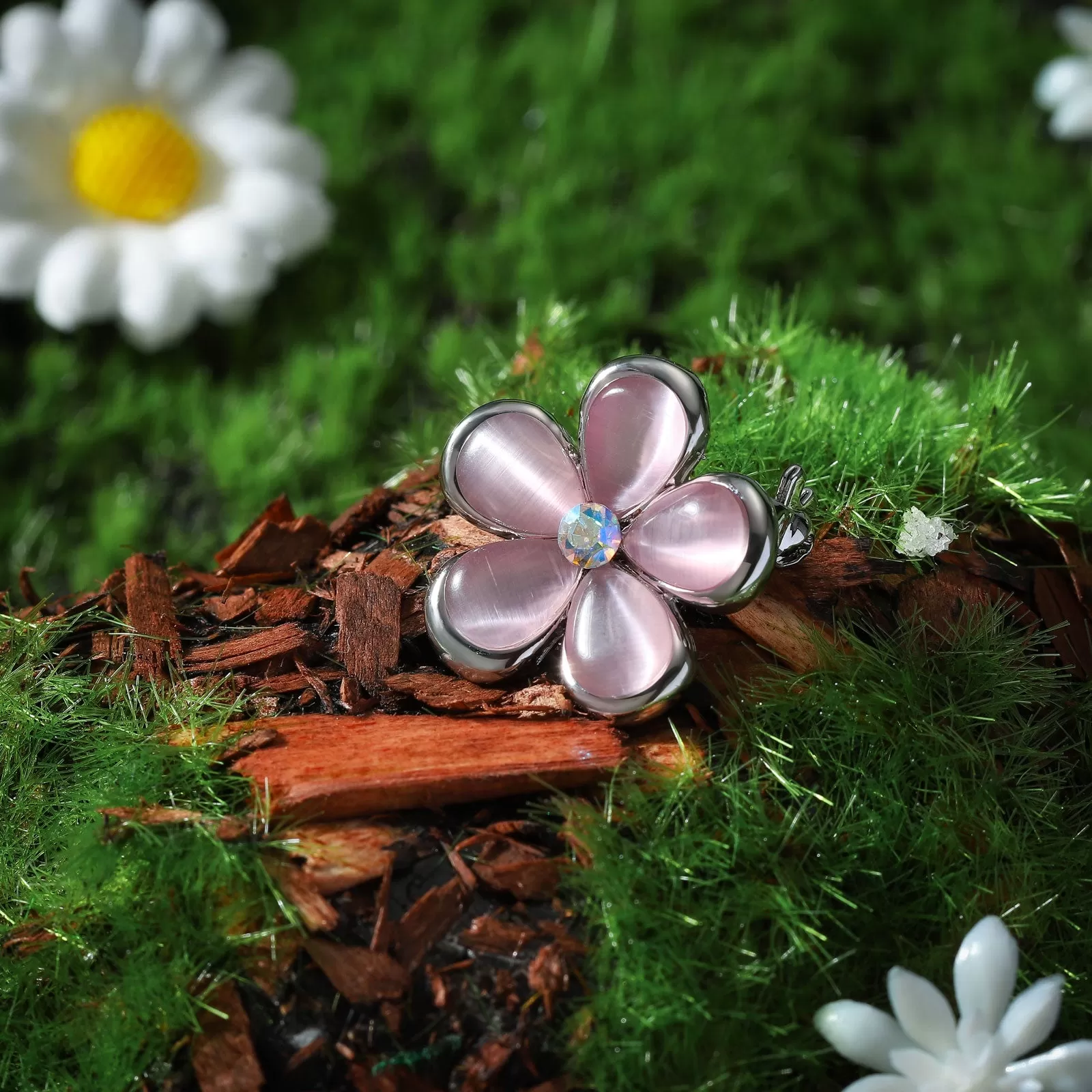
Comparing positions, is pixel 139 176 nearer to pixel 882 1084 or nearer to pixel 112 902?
pixel 112 902

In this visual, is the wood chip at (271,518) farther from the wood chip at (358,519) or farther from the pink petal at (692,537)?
the pink petal at (692,537)

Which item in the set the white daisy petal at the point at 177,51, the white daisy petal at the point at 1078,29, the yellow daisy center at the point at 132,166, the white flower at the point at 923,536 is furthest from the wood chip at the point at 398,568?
the white daisy petal at the point at 1078,29

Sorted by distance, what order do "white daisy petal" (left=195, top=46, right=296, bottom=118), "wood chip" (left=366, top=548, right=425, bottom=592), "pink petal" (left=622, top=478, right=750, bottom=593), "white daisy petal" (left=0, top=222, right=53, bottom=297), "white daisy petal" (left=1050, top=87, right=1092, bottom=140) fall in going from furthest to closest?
"white daisy petal" (left=1050, top=87, right=1092, bottom=140), "white daisy petal" (left=195, top=46, right=296, bottom=118), "white daisy petal" (left=0, top=222, right=53, bottom=297), "wood chip" (left=366, top=548, right=425, bottom=592), "pink petal" (left=622, top=478, right=750, bottom=593)

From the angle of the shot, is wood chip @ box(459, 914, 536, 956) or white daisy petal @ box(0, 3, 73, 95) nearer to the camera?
wood chip @ box(459, 914, 536, 956)

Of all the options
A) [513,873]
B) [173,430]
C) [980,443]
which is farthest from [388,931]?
[173,430]

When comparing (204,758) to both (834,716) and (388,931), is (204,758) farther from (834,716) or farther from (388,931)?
(834,716)

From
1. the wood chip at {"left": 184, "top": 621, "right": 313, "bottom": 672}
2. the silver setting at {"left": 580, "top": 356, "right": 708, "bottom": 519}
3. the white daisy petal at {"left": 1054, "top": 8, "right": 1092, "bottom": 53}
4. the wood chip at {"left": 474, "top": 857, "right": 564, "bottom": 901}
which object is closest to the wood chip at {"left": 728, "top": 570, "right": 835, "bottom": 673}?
the silver setting at {"left": 580, "top": 356, "right": 708, "bottom": 519}

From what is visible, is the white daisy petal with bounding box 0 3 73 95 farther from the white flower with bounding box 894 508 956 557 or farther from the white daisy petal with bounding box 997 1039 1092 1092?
the white daisy petal with bounding box 997 1039 1092 1092

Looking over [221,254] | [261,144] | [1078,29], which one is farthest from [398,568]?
[1078,29]
